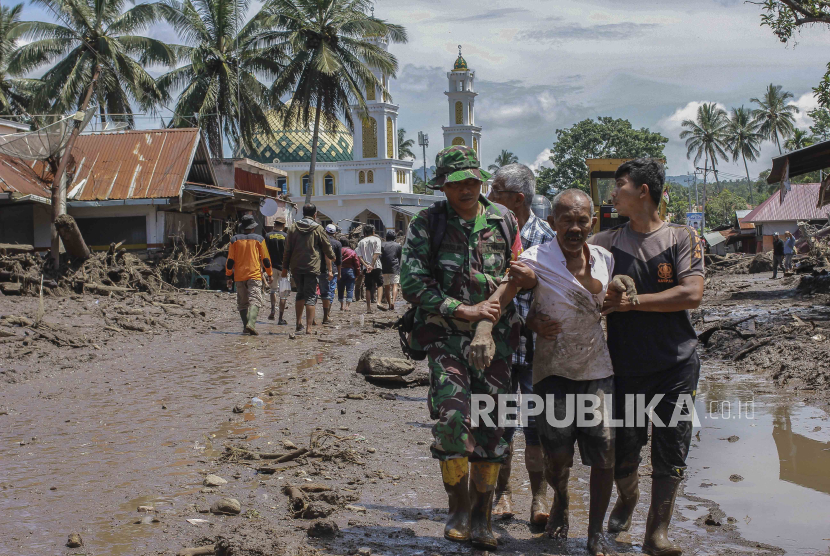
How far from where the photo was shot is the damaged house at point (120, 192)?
2070cm

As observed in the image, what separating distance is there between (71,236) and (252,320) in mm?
6769

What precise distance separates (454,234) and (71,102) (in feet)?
96.3

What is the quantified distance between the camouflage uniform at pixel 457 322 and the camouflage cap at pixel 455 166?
0.16 metres

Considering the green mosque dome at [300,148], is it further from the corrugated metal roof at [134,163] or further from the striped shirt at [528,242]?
the striped shirt at [528,242]

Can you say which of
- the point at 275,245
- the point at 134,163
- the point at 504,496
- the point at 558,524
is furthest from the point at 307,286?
the point at 134,163

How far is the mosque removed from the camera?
190 ft

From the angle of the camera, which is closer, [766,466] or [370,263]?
[766,466]

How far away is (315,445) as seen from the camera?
518 centimetres

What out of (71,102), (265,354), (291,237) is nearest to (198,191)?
(71,102)

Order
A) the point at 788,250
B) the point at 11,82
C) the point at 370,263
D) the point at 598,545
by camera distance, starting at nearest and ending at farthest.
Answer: the point at 598,545
the point at 370,263
the point at 788,250
the point at 11,82

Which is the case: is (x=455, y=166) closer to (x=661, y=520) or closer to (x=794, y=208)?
(x=661, y=520)

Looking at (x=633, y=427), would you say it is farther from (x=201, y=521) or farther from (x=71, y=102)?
(x=71, y=102)

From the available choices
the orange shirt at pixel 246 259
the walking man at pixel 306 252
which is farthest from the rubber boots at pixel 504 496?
the orange shirt at pixel 246 259

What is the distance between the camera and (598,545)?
3.38 m
